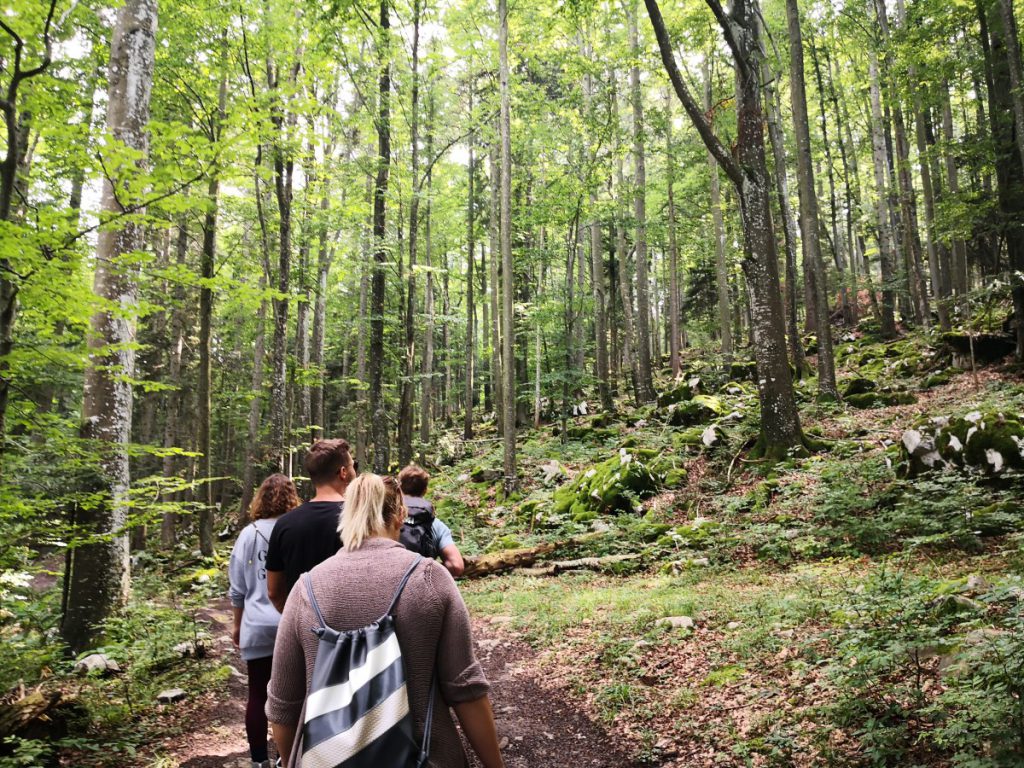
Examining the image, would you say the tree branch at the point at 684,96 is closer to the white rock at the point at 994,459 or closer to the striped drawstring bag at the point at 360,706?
the white rock at the point at 994,459

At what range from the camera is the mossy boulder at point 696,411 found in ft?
47.4

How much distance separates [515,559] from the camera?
10.5 meters

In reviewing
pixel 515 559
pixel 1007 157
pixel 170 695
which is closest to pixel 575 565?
pixel 515 559

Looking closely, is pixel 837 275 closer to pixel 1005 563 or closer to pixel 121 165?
pixel 1005 563

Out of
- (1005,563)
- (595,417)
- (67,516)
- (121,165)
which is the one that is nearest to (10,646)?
(67,516)

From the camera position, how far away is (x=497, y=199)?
23.3m

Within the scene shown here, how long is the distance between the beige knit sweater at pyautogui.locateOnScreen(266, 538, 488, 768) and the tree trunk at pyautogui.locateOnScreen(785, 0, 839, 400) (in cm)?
1396

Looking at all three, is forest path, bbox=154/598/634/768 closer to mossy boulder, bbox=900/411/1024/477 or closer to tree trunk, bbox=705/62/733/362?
mossy boulder, bbox=900/411/1024/477

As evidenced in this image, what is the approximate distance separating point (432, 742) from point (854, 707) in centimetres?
292

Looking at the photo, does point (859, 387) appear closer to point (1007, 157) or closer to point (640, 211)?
point (1007, 157)

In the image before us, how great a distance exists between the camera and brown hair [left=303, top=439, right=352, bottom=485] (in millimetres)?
3238

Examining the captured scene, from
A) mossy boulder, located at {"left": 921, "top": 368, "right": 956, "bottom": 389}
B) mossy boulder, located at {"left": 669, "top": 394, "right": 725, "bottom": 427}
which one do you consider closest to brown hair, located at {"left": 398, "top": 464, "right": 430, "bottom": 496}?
mossy boulder, located at {"left": 669, "top": 394, "right": 725, "bottom": 427}

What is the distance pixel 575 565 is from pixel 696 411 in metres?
6.78

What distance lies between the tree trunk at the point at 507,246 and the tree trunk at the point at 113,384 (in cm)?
845
